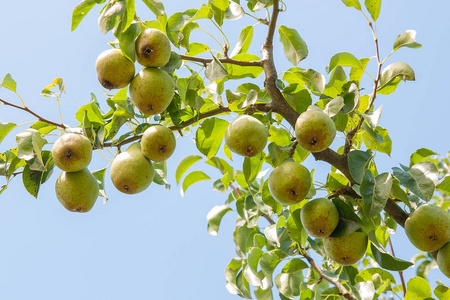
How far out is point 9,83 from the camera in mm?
2748

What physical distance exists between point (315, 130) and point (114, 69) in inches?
39.3

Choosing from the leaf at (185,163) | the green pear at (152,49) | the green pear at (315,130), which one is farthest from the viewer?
the leaf at (185,163)

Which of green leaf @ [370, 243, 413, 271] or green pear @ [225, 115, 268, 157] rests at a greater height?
green pear @ [225, 115, 268, 157]

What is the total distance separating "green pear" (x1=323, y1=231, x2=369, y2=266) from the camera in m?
2.39

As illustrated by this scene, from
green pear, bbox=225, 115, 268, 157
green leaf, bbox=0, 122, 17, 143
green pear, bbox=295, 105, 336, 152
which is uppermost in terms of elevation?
green pear, bbox=295, 105, 336, 152

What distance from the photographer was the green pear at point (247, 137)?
2.24 m

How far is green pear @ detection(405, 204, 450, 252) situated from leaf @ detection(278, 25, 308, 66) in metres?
1.05

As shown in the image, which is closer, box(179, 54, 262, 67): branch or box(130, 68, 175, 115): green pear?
box(130, 68, 175, 115): green pear

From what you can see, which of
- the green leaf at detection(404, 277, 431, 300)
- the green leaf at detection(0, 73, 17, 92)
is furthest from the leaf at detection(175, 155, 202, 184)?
the green leaf at detection(404, 277, 431, 300)

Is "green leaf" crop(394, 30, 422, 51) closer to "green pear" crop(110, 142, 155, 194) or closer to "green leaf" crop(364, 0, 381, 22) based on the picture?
"green leaf" crop(364, 0, 381, 22)

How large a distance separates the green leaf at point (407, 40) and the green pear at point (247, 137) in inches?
37.8

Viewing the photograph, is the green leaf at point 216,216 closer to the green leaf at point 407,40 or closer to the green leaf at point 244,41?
the green leaf at point 244,41

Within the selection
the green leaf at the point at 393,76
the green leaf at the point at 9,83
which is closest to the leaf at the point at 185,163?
the green leaf at the point at 9,83

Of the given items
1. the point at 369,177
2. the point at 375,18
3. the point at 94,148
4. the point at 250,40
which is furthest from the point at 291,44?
the point at 94,148
